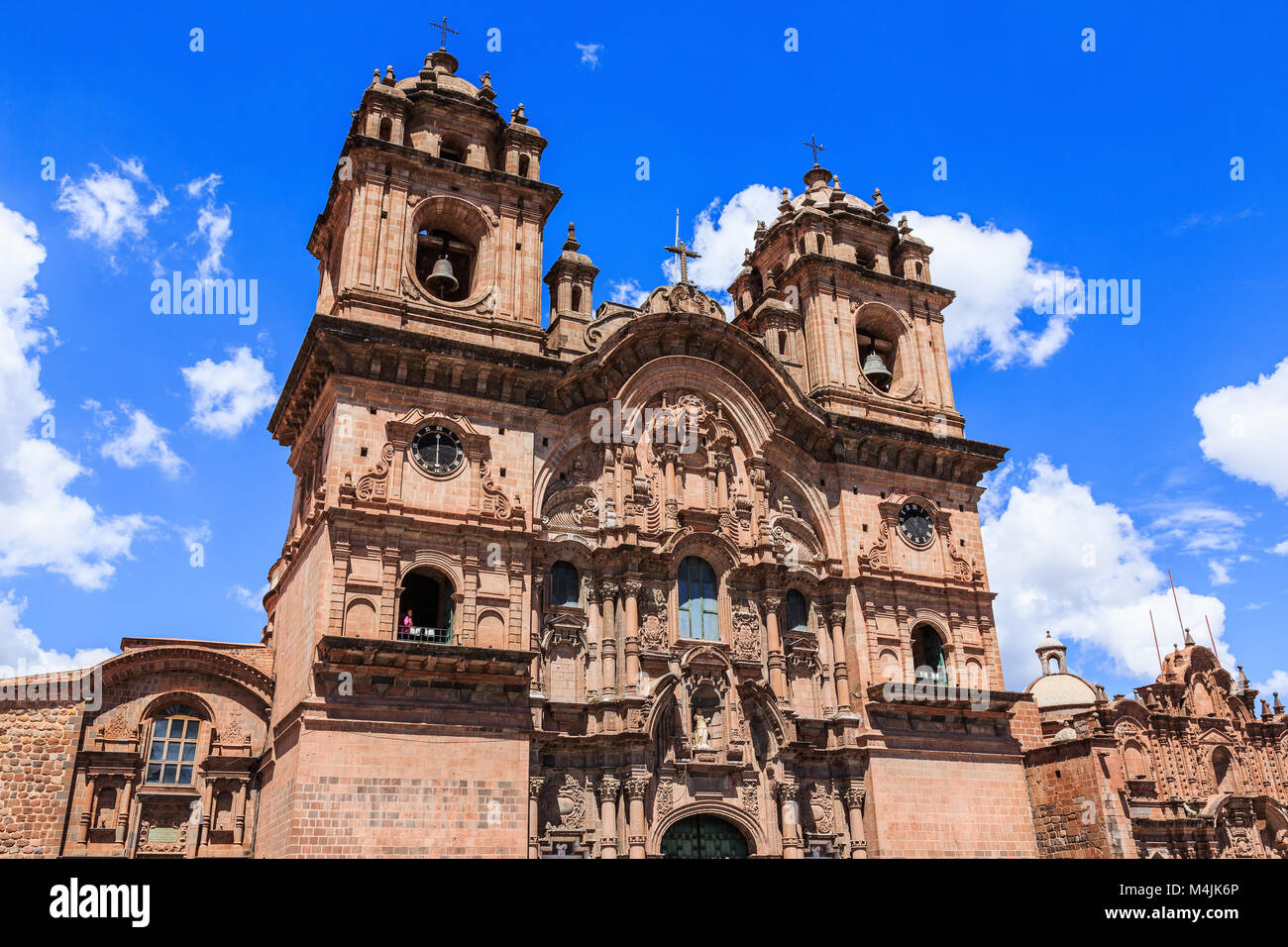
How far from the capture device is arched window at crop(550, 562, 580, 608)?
1049 inches

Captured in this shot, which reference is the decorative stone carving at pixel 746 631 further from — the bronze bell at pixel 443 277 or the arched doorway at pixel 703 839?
the bronze bell at pixel 443 277

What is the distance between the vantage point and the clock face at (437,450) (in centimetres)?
2528

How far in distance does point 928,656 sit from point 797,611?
176 inches

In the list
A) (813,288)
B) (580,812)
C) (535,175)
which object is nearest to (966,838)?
(580,812)

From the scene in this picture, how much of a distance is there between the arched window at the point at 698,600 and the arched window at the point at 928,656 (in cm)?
633

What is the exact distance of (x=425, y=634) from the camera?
24016 millimetres

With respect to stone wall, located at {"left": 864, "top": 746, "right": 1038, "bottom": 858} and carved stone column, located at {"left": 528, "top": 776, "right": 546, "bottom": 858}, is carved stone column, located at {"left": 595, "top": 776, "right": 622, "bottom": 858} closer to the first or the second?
carved stone column, located at {"left": 528, "top": 776, "right": 546, "bottom": 858}

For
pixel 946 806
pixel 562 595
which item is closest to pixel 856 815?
pixel 946 806

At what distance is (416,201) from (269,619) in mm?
12700

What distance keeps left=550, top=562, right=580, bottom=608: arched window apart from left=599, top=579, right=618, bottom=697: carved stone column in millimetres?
699

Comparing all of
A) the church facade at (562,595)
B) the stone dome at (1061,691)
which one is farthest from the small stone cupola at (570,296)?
the stone dome at (1061,691)

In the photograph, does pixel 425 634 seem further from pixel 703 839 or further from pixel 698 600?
pixel 703 839

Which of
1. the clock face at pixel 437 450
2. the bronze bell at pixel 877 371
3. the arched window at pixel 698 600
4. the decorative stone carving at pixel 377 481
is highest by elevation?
the bronze bell at pixel 877 371
